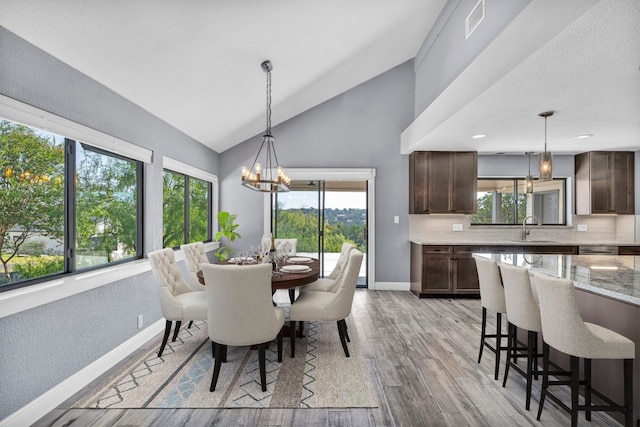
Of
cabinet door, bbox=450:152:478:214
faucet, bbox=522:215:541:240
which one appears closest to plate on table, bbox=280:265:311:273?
cabinet door, bbox=450:152:478:214

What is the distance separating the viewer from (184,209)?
465cm

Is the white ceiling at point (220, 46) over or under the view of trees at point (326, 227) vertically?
over

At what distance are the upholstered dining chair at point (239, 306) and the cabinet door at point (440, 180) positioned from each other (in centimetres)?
370

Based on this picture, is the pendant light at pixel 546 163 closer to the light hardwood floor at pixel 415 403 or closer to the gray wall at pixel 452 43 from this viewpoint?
the gray wall at pixel 452 43

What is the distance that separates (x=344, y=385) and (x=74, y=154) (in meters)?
2.83

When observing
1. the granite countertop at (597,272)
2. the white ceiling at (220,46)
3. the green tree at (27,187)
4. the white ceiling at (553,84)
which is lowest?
the granite countertop at (597,272)

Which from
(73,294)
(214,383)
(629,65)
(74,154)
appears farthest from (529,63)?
(73,294)

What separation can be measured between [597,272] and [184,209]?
15.6 ft

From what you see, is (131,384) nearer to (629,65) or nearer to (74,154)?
(74,154)

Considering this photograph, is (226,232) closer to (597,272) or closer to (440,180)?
(440,180)

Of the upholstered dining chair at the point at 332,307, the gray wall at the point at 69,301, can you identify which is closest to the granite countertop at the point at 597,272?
the upholstered dining chair at the point at 332,307

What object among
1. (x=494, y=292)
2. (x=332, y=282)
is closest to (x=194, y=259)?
(x=332, y=282)

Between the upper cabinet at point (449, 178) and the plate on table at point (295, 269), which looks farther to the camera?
the upper cabinet at point (449, 178)

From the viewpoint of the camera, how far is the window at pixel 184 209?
415cm
